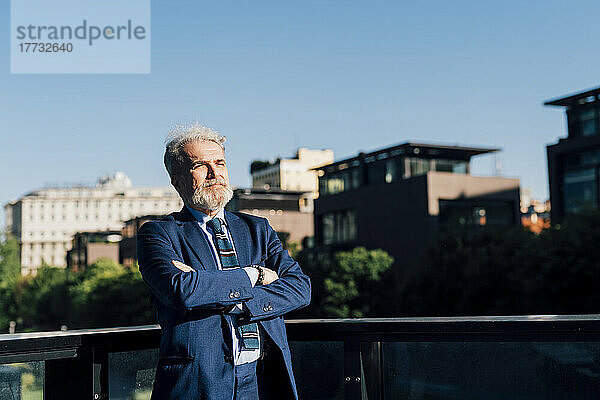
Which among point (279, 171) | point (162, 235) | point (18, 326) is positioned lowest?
point (18, 326)

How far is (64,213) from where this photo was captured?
135750 mm

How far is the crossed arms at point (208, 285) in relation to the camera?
2746 mm

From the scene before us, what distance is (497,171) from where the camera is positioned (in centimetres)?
5019

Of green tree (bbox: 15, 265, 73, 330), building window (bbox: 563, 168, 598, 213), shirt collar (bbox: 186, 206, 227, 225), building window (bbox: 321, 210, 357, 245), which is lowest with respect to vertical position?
green tree (bbox: 15, 265, 73, 330)

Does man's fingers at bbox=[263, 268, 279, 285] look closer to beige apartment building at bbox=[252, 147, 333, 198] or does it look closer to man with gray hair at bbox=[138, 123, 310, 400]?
man with gray hair at bbox=[138, 123, 310, 400]

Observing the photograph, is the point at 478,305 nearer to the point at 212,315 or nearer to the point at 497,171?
the point at 497,171

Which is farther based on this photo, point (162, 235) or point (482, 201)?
point (482, 201)

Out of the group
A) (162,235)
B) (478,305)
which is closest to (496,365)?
(162,235)

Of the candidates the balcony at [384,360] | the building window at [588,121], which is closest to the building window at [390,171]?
the building window at [588,121]

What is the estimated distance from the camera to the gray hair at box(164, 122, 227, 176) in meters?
3.12

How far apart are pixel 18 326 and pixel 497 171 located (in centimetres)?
6155

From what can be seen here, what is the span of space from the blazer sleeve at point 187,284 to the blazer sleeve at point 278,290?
78mm

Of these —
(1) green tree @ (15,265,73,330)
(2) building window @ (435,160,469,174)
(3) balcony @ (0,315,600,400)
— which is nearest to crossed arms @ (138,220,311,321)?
(3) balcony @ (0,315,600,400)

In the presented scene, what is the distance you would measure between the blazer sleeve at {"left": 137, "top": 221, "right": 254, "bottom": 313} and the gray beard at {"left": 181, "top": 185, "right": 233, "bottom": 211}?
0.78 ft
